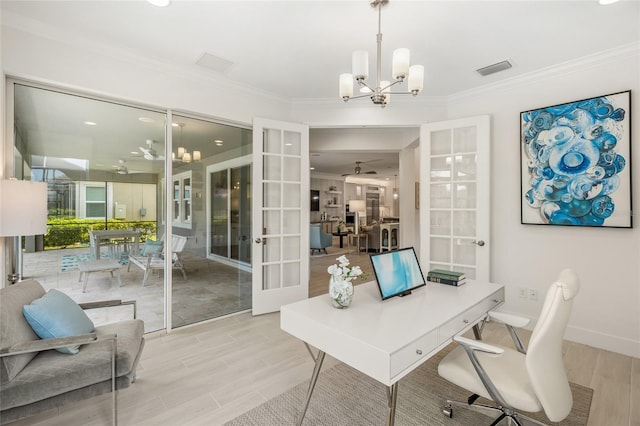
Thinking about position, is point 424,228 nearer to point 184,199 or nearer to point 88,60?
point 184,199

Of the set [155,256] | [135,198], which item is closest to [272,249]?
[155,256]

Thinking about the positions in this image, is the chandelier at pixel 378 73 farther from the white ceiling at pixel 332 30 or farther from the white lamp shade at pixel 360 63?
the white ceiling at pixel 332 30

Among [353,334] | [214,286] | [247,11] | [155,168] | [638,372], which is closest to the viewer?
[353,334]

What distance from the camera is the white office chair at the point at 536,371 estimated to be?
1386mm

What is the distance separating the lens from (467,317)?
184cm

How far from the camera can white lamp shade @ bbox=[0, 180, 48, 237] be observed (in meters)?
1.91

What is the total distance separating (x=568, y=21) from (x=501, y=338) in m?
2.84

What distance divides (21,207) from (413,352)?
2477mm

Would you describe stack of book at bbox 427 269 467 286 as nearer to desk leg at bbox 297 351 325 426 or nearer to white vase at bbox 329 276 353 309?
white vase at bbox 329 276 353 309

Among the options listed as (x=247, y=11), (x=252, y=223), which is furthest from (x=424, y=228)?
(x=247, y=11)

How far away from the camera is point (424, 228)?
3.94m

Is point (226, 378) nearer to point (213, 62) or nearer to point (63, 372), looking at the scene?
point (63, 372)

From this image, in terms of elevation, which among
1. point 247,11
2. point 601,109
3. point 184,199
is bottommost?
point 184,199

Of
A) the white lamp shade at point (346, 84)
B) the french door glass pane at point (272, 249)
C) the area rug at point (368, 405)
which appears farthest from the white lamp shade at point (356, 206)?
the white lamp shade at point (346, 84)
